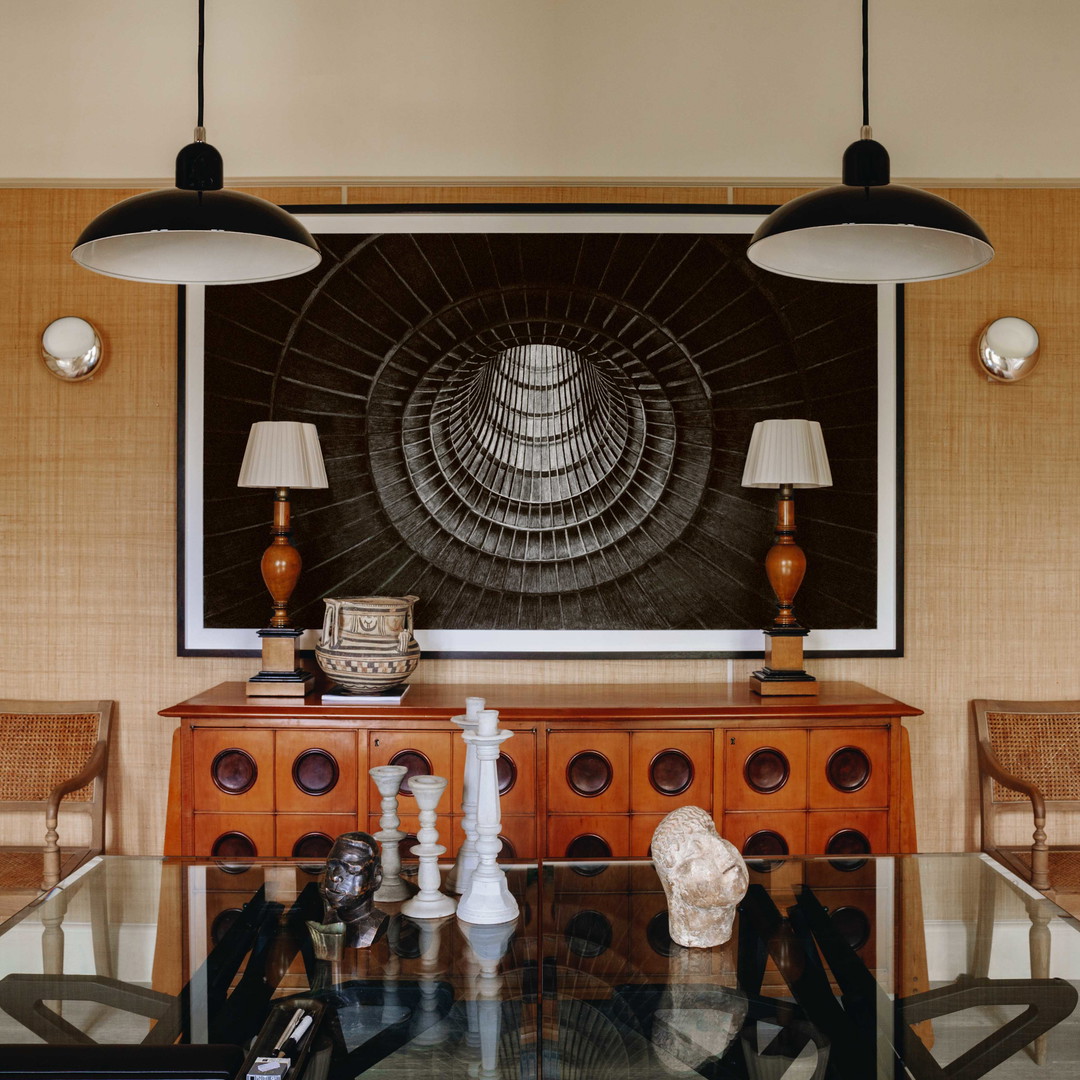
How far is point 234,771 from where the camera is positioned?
275cm

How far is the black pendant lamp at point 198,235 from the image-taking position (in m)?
1.59

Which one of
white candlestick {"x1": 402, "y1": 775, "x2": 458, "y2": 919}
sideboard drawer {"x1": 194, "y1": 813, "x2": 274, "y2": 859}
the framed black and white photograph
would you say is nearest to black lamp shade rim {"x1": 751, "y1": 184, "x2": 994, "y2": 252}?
white candlestick {"x1": 402, "y1": 775, "x2": 458, "y2": 919}

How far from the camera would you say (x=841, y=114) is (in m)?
3.24

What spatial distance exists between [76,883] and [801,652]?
2.10m

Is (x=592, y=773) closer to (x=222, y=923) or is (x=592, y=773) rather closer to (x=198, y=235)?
(x=222, y=923)

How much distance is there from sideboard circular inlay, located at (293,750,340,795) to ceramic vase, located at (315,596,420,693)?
22 centimetres

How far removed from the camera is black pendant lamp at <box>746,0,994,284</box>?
1.59 meters

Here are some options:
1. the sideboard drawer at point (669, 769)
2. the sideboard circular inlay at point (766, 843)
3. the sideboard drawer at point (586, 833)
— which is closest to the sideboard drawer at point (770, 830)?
the sideboard circular inlay at point (766, 843)

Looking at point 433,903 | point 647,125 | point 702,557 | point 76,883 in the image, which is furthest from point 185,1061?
point 647,125

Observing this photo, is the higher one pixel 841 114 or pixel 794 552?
pixel 841 114

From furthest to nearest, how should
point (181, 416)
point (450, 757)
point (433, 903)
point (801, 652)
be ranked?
1. point (181, 416)
2. point (801, 652)
3. point (450, 757)
4. point (433, 903)

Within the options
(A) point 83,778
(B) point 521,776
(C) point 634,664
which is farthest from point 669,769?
(A) point 83,778

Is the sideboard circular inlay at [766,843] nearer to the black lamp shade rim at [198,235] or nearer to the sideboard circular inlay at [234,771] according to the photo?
the sideboard circular inlay at [234,771]

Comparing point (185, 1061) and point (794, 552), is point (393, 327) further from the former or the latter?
point (185, 1061)
